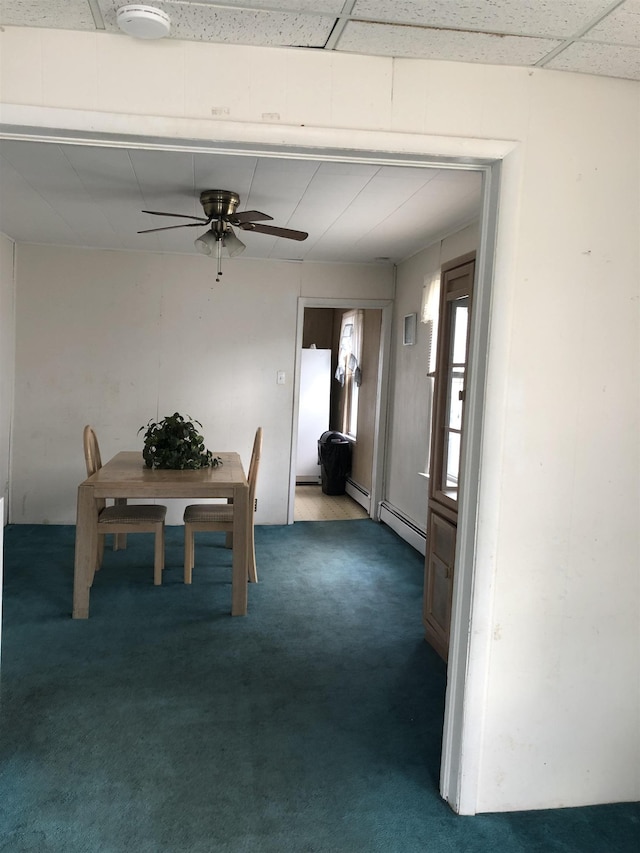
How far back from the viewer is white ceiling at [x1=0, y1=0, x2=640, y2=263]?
5.62 feet

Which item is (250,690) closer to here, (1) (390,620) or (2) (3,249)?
(1) (390,620)

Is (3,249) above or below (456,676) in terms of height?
above

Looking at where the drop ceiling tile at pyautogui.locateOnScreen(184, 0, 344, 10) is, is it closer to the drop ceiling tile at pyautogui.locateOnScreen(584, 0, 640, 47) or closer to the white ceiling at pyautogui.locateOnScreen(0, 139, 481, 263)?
the drop ceiling tile at pyautogui.locateOnScreen(584, 0, 640, 47)

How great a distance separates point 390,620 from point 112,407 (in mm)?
3216

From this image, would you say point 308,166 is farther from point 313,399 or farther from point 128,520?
point 313,399

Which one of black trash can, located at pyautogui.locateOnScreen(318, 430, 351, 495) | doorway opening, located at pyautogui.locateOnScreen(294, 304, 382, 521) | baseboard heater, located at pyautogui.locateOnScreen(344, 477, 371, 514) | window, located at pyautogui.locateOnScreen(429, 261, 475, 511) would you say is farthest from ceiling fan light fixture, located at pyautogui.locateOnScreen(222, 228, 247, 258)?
black trash can, located at pyautogui.locateOnScreen(318, 430, 351, 495)

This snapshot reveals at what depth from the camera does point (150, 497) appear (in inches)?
149

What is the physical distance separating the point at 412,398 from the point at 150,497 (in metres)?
2.58

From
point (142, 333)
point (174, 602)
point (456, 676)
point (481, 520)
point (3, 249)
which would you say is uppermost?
point (3, 249)

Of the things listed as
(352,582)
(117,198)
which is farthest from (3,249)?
(352,582)

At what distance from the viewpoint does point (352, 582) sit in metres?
4.58

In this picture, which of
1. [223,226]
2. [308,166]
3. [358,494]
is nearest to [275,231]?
[223,226]

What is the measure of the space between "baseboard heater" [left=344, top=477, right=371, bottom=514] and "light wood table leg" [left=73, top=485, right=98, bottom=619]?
10.9 ft

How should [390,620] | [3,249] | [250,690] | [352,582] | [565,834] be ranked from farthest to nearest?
[3,249] < [352,582] < [390,620] < [250,690] < [565,834]
